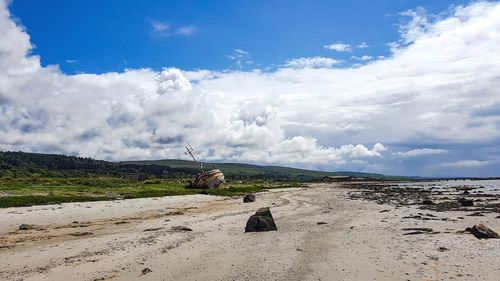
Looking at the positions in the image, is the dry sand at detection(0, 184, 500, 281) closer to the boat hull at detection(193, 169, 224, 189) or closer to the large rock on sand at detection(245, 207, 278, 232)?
the large rock on sand at detection(245, 207, 278, 232)

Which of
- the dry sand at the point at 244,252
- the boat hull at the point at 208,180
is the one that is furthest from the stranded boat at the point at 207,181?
the dry sand at the point at 244,252

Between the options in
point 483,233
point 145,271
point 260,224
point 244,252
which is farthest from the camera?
point 260,224

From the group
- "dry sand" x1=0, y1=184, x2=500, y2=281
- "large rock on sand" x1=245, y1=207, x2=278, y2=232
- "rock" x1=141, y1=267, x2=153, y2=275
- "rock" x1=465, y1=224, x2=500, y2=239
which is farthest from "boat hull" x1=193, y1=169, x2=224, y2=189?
"rock" x1=141, y1=267, x2=153, y2=275

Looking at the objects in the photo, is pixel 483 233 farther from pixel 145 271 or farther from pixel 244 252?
pixel 145 271

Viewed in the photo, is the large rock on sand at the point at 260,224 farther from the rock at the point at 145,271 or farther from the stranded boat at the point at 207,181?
the stranded boat at the point at 207,181

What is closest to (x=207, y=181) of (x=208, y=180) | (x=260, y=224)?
(x=208, y=180)

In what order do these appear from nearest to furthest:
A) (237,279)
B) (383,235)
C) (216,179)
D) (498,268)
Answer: (237,279), (498,268), (383,235), (216,179)

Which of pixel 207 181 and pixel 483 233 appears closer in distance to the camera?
pixel 483 233

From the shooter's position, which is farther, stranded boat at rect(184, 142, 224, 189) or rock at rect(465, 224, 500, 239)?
stranded boat at rect(184, 142, 224, 189)

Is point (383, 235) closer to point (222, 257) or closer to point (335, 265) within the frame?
point (335, 265)

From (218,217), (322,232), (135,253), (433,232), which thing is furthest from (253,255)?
(218,217)

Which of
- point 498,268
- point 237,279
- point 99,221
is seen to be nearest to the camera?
point 237,279

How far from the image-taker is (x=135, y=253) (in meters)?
15.6

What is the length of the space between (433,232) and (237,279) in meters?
13.0
